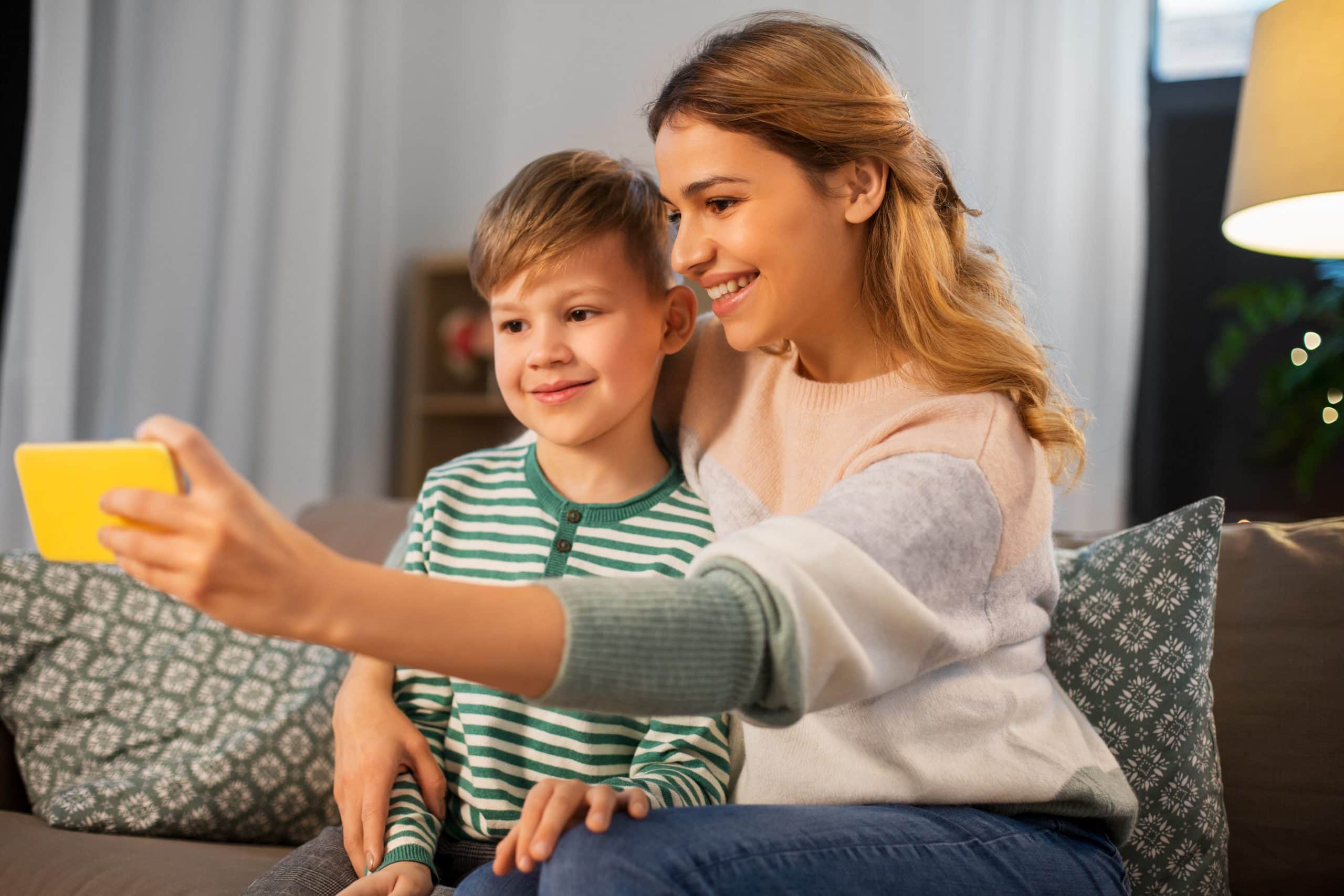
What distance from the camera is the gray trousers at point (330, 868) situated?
1.07 m

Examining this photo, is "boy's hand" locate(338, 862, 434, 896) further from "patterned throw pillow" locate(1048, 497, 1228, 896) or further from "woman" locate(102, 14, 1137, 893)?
"patterned throw pillow" locate(1048, 497, 1228, 896)

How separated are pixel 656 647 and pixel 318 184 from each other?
309cm

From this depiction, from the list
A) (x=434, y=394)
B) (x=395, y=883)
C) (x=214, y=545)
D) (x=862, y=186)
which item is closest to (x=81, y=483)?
(x=214, y=545)

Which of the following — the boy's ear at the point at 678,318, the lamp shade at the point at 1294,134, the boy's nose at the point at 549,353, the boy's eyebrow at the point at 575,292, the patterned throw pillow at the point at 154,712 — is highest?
the lamp shade at the point at 1294,134

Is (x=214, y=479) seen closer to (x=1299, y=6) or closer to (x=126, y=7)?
(x=1299, y=6)

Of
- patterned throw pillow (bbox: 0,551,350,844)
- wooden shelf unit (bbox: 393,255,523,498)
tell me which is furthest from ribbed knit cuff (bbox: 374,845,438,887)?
wooden shelf unit (bbox: 393,255,523,498)

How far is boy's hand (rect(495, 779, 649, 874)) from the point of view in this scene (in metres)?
0.81

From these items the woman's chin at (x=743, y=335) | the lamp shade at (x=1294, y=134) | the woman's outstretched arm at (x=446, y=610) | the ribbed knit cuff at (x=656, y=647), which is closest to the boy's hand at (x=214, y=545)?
the woman's outstretched arm at (x=446, y=610)

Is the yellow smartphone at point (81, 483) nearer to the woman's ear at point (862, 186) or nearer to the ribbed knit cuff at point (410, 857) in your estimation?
the ribbed knit cuff at point (410, 857)

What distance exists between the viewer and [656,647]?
68 cm

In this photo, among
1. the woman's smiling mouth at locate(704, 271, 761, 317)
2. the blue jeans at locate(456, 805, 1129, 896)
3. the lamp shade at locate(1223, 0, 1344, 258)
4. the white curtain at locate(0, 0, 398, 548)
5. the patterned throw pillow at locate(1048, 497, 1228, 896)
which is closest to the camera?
the blue jeans at locate(456, 805, 1129, 896)

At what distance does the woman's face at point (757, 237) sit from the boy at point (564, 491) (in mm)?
100

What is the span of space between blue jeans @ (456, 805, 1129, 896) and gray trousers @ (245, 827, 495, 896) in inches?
6.5

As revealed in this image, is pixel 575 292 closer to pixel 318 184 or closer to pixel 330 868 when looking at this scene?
pixel 330 868
